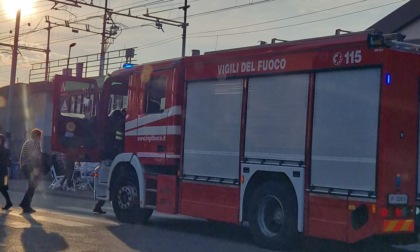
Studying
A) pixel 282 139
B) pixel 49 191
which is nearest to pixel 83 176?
pixel 49 191

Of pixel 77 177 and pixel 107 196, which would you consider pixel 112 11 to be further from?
pixel 107 196

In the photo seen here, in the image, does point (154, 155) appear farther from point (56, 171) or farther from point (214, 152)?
point (56, 171)

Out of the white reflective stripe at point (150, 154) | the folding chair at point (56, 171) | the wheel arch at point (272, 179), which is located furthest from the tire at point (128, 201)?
the folding chair at point (56, 171)

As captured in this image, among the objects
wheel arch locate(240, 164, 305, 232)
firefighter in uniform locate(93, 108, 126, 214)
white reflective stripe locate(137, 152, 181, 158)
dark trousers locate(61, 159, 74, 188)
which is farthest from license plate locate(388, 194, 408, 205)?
dark trousers locate(61, 159, 74, 188)

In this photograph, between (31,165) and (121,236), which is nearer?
(121,236)

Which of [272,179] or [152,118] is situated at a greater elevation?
[152,118]

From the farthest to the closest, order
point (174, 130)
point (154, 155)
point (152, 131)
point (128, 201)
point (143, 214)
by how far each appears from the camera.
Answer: point (128, 201)
point (143, 214)
point (152, 131)
point (154, 155)
point (174, 130)

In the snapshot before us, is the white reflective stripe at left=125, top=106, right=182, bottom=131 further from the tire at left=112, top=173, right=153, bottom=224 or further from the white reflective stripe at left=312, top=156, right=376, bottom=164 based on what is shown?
the white reflective stripe at left=312, top=156, right=376, bottom=164

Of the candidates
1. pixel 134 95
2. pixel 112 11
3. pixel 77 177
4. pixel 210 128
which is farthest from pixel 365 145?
pixel 112 11

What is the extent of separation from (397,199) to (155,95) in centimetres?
554

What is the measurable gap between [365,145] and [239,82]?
8.92 ft

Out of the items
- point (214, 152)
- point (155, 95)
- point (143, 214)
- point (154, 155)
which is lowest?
point (143, 214)

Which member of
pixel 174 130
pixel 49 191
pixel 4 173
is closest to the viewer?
pixel 174 130

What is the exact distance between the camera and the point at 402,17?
25.6 metres
